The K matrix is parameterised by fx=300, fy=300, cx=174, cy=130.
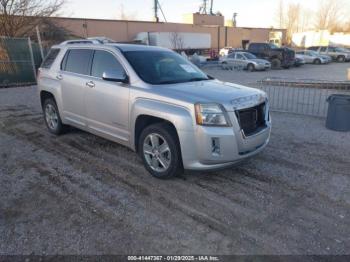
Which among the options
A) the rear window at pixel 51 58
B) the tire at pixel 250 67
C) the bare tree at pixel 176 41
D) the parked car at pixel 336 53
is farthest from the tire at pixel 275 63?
the rear window at pixel 51 58

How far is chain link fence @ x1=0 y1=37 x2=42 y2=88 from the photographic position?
1520 cm

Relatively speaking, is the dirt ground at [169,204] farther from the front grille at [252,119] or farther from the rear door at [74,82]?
the front grille at [252,119]

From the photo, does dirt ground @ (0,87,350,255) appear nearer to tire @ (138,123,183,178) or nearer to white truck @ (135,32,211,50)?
tire @ (138,123,183,178)

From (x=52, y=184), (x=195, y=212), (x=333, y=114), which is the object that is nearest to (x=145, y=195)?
(x=195, y=212)

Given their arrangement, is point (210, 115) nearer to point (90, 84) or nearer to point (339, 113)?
point (90, 84)

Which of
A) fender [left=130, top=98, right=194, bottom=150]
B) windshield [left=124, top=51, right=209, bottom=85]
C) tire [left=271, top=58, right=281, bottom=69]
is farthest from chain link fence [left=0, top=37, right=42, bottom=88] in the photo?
tire [left=271, top=58, right=281, bottom=69]

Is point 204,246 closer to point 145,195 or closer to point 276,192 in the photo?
point 145,195

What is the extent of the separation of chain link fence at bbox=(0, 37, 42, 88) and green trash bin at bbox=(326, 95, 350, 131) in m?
14.6

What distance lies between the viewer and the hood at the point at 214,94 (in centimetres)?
378

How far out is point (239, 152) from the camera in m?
3.84

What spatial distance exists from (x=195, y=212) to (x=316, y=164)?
244 cm

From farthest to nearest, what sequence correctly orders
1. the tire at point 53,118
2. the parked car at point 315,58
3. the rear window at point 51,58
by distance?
the parked car at point 315,58 → the tire at point 53,118 → the rear window at point 51,58

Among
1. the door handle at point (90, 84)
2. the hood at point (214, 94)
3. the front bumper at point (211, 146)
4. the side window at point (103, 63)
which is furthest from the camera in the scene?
the door handle at point (90, 84)

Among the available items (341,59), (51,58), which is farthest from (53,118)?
(341,59)
